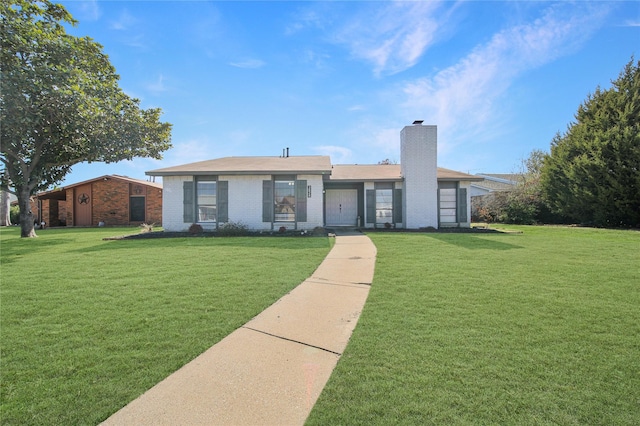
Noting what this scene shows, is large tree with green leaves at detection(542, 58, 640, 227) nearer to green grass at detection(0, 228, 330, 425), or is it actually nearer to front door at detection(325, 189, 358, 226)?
front door at detection(325, 189, 358, 226)

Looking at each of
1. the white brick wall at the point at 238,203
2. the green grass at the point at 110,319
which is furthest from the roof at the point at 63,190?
the green grass at the point at 110,319

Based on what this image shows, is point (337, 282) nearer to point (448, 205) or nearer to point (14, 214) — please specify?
point (448, 205)

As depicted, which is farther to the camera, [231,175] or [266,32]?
[231,175]

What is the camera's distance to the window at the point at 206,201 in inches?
571

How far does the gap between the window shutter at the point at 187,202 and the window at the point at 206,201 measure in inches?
11.9

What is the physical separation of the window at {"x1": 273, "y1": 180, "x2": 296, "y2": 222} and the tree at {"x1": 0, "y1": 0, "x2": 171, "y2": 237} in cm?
724

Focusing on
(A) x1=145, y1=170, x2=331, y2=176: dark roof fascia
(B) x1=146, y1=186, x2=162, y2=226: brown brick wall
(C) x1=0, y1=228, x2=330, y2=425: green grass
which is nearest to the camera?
(C) x1=0, y1=228, x2=330, y2=425: green grass

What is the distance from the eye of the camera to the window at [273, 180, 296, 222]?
1433 centimetres

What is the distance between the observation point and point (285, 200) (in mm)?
14383

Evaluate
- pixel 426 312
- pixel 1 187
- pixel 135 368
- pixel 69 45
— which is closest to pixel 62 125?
pixel 69 45

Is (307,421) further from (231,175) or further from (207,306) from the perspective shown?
(231,175)

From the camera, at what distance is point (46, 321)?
12.0ft

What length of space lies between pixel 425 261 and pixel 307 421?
5446 millimetres

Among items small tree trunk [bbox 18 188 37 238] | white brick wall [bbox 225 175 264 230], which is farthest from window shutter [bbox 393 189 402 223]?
small tree trunk [bbox 18 188 37 238]
